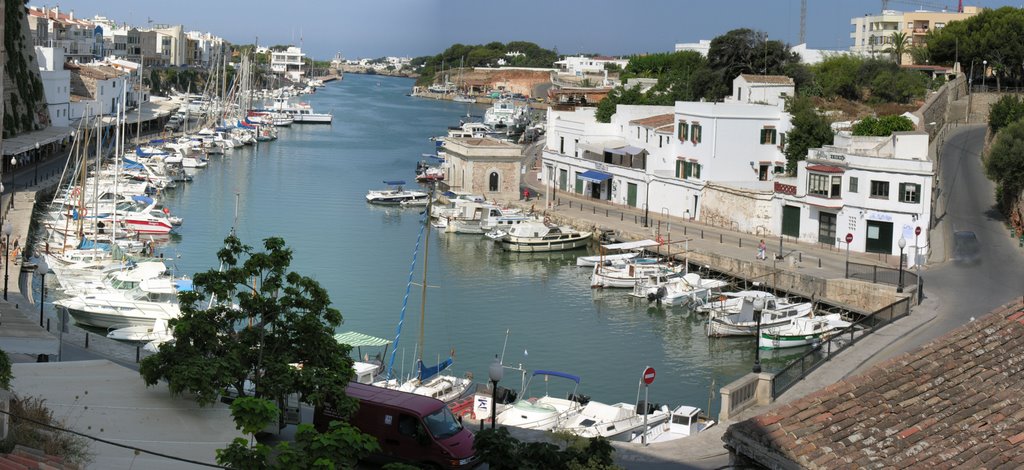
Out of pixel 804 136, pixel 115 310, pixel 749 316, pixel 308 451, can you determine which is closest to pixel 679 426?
pixel 749 316

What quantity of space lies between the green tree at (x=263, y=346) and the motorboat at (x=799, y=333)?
668 inches

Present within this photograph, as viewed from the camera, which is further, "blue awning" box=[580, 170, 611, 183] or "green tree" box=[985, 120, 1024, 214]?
"blue awning" box=[580, 170, 611, 183]

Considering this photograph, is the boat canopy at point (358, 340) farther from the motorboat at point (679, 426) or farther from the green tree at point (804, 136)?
the green tree at point (804, 136)

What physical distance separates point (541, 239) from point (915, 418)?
1377 inches

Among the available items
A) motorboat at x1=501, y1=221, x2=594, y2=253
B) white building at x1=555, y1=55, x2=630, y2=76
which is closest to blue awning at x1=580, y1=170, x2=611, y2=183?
motorboat at x1=501, y1=221, x2=594, y2=253

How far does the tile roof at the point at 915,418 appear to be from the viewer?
8.85m

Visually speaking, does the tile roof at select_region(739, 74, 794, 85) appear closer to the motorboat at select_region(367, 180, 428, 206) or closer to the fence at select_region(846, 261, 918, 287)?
the motorboat at select_region(367, 180, 428, 206)

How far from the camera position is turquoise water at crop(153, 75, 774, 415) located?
28.6 meters

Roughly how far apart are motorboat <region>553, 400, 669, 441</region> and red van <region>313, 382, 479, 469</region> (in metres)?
6.14

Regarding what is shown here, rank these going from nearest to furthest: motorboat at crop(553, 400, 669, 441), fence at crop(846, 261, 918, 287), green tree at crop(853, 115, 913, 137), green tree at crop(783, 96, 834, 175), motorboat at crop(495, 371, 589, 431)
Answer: motorboat at crop(553, 400, 669, 441), motorboat at crop(495, 371, 589, 431), fence at crop(846, 261, 918, 287), green tree at crop(853, 115, 913, 137), green tree at crop(783, 96, 834, 175)

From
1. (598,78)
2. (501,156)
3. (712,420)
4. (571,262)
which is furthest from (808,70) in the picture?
(598,78)

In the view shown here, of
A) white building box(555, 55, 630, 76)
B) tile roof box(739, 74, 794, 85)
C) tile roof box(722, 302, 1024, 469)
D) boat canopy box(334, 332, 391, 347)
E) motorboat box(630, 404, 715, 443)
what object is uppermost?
white building box(555, 55, 630, 76)

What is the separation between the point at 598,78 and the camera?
134875 mm

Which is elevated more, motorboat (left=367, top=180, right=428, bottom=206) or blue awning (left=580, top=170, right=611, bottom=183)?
blue awning (left=580, top=170, right=611, bottom=183)
